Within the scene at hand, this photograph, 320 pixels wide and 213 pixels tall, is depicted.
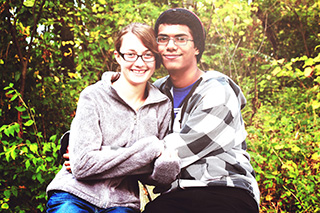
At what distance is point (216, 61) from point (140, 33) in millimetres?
3346

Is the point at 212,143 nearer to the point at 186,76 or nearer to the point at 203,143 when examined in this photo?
the point at 203,143

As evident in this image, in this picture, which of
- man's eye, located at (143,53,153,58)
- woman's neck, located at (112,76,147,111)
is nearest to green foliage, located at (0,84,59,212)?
woman's neck, located at (112,76,147,111)

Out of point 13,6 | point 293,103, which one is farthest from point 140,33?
point 293,103

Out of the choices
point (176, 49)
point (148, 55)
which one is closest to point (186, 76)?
point (176, 49)

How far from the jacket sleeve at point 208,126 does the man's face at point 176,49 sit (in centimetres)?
27

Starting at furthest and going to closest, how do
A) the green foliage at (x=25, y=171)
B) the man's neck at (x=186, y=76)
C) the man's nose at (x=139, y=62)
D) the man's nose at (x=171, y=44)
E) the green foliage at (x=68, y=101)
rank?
the green foliage at (x=68, y=101)
the green foliage at (x=25, y=171)
the man's neck at (x=186, y=76)
the man's nose at (x=171, y=44)
the man's nose at (x=139, y=62)

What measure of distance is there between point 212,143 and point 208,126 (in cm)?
11

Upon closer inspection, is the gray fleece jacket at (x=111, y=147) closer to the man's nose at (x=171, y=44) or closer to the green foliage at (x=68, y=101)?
the man's nose at (x=171, y=44)

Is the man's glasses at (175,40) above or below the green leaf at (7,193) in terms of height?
above

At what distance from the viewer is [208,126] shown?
197 cm

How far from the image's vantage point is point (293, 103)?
16.5 ft

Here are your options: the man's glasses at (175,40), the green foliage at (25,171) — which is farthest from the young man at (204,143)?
the green foliage at (25,171)

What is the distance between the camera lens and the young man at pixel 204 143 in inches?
73.9

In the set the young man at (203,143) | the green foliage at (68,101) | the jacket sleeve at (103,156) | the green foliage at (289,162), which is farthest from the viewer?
the green foliage at (289,162)
